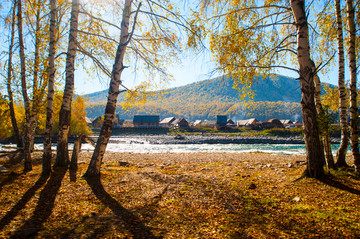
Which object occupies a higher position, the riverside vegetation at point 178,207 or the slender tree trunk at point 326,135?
the slender tree trunk at point 326,135

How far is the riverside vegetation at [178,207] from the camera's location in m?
3.05

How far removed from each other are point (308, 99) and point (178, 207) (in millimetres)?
4381

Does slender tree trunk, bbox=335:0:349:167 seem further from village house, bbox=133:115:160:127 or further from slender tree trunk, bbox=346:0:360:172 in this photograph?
village house, bbox=133:115:160:127

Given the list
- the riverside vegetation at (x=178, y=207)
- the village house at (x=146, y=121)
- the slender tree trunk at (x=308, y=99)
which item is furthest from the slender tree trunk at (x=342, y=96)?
the village house at (x=146, y=121)

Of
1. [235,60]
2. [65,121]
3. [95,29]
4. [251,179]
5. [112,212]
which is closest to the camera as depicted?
[112,212]

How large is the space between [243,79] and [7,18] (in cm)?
835

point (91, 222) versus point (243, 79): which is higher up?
point (243, 79)

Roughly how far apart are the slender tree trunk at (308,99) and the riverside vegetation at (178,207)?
467mm

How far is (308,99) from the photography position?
520 cm

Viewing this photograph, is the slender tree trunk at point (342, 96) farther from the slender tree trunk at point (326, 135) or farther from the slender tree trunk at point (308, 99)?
the slender tree trunk at point (308, 99)

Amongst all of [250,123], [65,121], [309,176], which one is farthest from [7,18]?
[250,123]

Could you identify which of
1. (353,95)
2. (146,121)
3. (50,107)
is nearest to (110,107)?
(50,107)

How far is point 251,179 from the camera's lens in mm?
6086

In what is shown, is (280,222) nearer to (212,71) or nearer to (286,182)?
(286,182)
